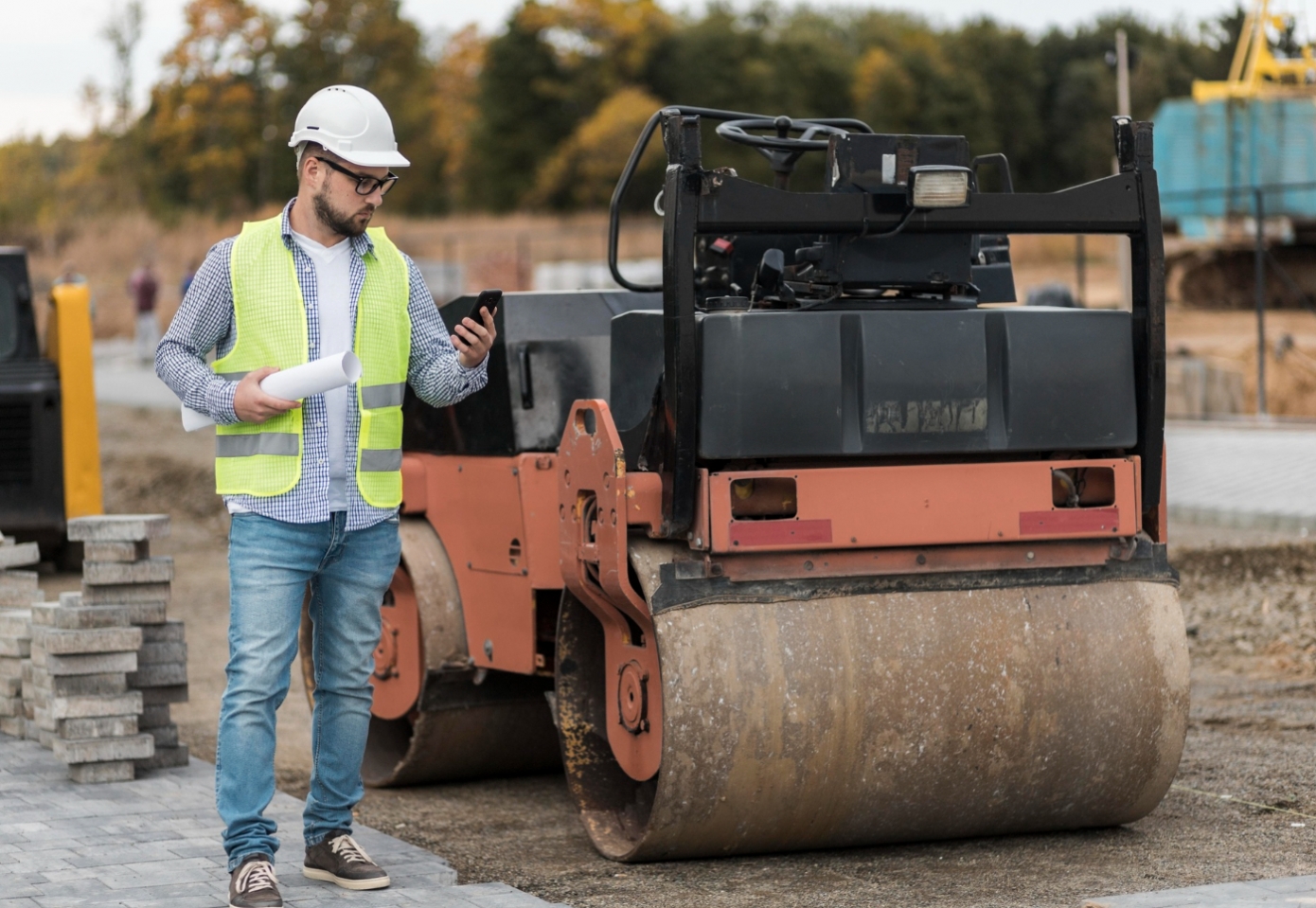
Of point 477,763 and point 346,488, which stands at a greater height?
point 346,488

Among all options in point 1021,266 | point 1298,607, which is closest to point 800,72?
point 1021,266

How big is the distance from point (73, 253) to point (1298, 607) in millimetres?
43270

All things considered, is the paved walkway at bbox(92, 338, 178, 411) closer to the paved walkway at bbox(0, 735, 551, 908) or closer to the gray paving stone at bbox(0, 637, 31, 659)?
the gray paving stone at bbox(0, 637, 31, 659)

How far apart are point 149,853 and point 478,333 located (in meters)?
1.74

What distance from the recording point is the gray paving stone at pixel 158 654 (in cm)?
642

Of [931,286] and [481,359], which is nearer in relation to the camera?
[481,359]

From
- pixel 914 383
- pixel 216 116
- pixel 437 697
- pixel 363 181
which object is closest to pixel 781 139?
pixel 914 383

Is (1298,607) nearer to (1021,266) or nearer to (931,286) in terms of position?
(931,286)

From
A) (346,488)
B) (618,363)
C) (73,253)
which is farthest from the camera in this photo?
(73,253)

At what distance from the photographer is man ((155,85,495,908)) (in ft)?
14.9

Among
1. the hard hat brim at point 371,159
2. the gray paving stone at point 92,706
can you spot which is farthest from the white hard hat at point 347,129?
the gray paving stone at point 92,706

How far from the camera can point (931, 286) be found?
5.21m

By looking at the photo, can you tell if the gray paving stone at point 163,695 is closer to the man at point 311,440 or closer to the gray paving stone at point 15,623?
the gray paving stone at point 15,623

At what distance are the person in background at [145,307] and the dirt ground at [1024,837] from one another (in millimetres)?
23392
